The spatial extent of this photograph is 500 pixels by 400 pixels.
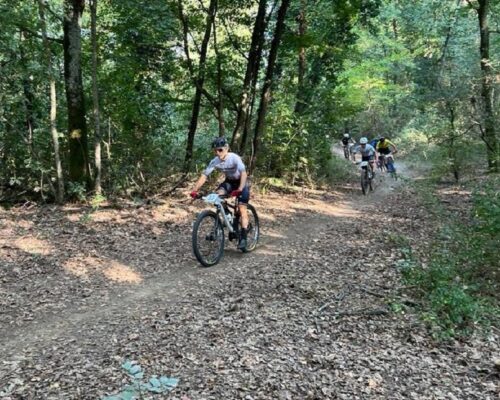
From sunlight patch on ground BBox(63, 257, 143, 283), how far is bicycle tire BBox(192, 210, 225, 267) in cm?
100

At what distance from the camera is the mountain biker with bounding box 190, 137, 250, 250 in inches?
314

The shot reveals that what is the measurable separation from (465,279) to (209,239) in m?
3.93

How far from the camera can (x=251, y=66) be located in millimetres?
13664

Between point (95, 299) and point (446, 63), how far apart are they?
30469mm

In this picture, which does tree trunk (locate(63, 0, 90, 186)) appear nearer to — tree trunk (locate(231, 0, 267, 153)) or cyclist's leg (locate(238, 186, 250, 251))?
tree trunk (locate(231, 0, 267, 153))

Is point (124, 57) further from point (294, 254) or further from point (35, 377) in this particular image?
point (35, 377)

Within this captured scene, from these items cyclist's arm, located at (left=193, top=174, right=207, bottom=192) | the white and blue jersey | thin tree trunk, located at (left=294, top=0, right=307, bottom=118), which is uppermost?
thin tree trunk, located at (left=294, top=0, right=307, bottom=118)

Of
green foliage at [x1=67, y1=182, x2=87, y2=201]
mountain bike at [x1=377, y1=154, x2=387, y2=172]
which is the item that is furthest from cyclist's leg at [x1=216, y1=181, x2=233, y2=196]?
mountain bike at [x1=377, y1=154, x2=387, y2=172]

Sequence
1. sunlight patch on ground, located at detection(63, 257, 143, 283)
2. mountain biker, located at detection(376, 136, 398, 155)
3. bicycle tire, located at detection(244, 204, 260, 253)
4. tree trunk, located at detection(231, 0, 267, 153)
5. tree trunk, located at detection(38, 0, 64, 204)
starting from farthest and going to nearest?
mountain biker, located at detection(376, 136, 398, 155) → tree trunk, located at detection(231, 0, 267, 153) → tree trunk, located at detection(38, 0, 64, 204) → bicycle tire, located at detection(244, 204, 260, 253) → sunlight patch on ground, located at detection(63, 257, 143, 283)

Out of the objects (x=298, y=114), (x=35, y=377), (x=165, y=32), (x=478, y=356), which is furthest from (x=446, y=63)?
(x=35, y=377)

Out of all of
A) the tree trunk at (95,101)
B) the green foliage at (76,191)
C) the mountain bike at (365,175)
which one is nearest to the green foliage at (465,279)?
the tree trunk at (95,101)

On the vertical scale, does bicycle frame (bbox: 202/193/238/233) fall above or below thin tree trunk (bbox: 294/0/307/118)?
below

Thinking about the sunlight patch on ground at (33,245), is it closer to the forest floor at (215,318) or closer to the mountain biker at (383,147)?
the forest floor at (215,318)

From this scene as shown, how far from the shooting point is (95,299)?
22.1ft
